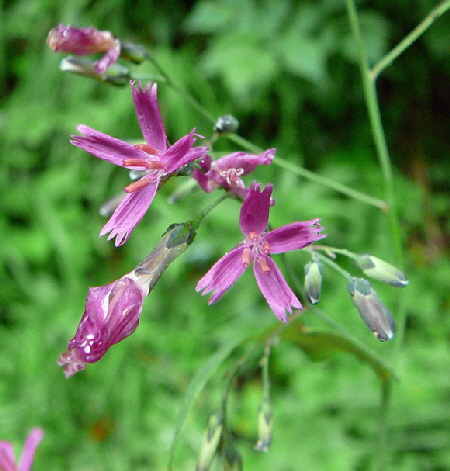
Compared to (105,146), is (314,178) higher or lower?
lower

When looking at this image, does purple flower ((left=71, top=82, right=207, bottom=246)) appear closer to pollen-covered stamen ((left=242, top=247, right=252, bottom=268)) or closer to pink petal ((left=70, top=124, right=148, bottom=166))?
pink petal ((left=70, top=124, right=148, bottom=166))

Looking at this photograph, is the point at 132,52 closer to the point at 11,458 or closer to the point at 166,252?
the point at 166,252

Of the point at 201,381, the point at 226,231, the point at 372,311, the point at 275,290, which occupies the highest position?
the point at 275,290

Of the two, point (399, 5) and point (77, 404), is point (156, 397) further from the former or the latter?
point (399, 5)

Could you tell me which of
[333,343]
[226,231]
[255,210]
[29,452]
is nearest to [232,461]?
[333,343]

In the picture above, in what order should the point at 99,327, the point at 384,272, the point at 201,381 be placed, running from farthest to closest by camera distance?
the point at 201,381 < the point at 384,272 < the point at 99,327

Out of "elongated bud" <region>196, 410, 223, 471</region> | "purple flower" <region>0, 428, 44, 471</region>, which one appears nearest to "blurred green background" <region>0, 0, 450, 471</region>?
"elongated bud" <region>196, 410, 223, 471</region>

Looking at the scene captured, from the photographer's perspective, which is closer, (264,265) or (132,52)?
(264,265)

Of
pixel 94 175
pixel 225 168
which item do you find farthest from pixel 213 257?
pixel 225 168
